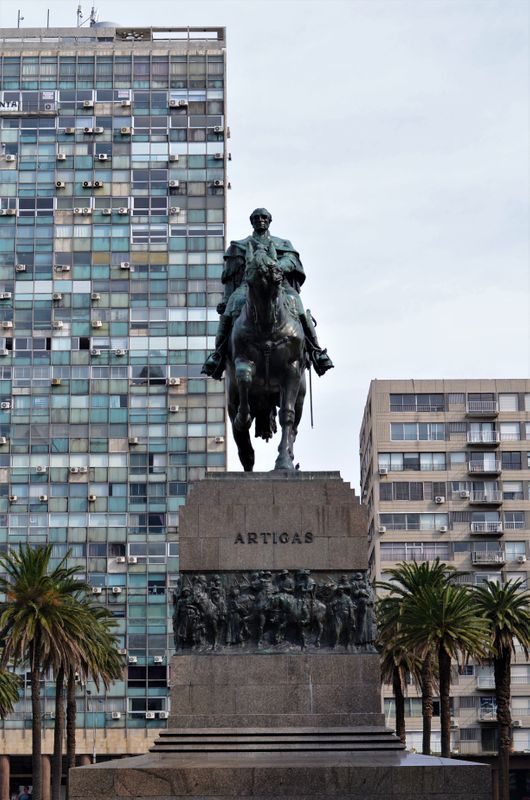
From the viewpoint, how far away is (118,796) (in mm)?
22875

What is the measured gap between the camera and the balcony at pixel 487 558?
343 ft

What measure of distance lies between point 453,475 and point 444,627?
145 feet

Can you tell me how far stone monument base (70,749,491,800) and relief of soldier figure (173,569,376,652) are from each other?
10.3 feet

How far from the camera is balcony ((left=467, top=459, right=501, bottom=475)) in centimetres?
10650

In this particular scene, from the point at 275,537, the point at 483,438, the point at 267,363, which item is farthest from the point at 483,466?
the point at 275,537

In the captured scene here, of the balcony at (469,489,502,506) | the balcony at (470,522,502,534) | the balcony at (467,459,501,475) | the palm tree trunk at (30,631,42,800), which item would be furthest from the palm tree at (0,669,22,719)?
the balcony at (467,459,501,475)

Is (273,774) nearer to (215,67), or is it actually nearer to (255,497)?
(255,497)

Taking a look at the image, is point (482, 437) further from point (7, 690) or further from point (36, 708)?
point (36, 708)

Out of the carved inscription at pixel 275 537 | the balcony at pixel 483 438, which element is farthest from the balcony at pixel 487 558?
the carved inscription at pixel 275 537

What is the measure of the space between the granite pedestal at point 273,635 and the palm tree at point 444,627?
37885mm

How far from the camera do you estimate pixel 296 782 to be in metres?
22.8

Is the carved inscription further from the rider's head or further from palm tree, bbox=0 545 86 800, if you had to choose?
palm tree, bbox=0 545 86 800

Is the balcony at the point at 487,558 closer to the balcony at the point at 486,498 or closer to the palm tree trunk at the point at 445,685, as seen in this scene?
the balcony at the point at 486,498

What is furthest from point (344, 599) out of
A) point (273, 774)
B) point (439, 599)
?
point (439, 599)
